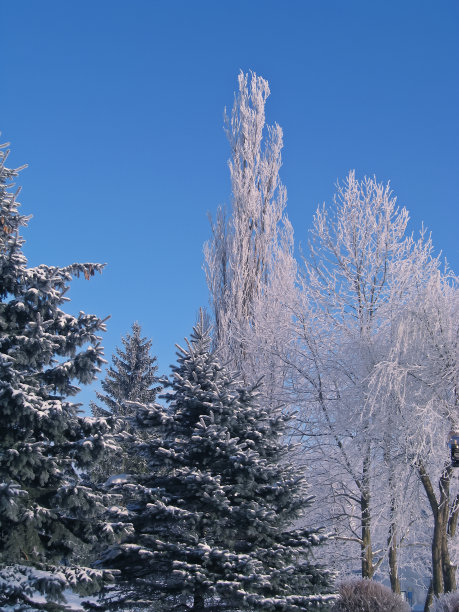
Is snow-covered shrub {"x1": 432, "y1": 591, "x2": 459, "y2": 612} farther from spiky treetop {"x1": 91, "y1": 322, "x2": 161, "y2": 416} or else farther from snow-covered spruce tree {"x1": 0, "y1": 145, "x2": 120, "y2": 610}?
spiky treetop {"x1": 91, "y1": 322, "x2": 161, "y2": 416}

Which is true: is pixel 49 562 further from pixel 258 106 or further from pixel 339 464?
pixel 258 106

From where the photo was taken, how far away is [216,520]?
350 inches

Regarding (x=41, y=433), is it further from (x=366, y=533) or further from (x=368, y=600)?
(x=366, y=533)

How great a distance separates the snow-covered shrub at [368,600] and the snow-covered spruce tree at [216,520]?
2.35ft

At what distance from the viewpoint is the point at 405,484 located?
1179 cm

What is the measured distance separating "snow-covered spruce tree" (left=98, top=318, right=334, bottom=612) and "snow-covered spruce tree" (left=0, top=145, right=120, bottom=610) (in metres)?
1.06

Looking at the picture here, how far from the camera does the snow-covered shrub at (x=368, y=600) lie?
972cm

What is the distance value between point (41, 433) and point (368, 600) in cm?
634

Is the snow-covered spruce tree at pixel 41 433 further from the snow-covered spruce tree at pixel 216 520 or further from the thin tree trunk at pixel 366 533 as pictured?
the thin tree trunk at pixel 366 533

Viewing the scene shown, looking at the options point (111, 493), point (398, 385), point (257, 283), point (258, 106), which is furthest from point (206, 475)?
point (258, 106)

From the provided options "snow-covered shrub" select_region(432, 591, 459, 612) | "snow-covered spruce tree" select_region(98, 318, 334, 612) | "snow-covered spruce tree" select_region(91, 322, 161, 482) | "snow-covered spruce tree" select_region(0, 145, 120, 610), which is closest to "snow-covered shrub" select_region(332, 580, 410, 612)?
"snow-covered spruce tree" select_region(98, 318, 334, 612)

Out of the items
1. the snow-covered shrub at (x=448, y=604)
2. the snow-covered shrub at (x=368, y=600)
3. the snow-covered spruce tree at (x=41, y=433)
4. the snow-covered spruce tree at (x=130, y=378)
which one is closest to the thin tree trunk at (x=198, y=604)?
the snow-covered spruce tree at (x=41, y=433)

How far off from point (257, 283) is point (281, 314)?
6.98 metres

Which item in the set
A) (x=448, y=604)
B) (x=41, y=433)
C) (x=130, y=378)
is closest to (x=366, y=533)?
(x=448, y=604)
